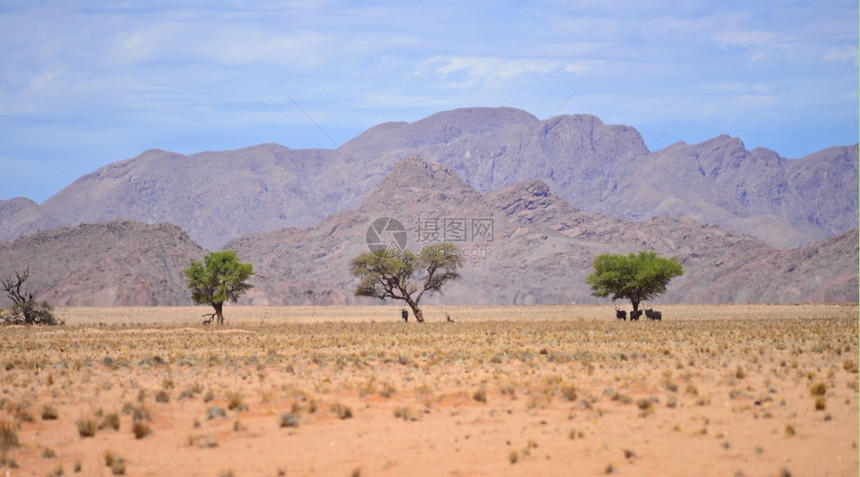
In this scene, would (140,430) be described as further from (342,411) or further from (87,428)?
(342,411)

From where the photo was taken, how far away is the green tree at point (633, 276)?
67562 millimetres

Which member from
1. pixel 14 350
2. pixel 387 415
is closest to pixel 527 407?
pixel 387 415

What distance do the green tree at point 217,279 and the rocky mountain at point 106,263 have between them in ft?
252

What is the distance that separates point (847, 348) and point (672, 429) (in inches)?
684

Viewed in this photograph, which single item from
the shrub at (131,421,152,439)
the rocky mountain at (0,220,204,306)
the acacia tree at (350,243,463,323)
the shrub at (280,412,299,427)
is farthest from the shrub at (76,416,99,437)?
the rocky mountain at (0,220,204,306)

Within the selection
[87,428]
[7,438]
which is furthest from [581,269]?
[7,438]

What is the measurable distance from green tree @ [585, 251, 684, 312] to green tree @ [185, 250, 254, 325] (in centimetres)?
3003

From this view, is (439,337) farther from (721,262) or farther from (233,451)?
(721,262)

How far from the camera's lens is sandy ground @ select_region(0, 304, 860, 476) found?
46.2 feet

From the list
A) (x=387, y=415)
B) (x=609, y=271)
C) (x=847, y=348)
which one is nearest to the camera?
(x=387, y=415)

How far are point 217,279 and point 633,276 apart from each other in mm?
35111

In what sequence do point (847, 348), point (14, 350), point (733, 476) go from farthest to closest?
point (14, 350) → point (847, 348) → point (733, 476)

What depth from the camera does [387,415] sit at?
18438mm

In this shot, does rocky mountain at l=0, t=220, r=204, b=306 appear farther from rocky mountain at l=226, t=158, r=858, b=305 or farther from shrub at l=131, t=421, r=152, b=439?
shrub at l=131, t=421, r=152, b=439
